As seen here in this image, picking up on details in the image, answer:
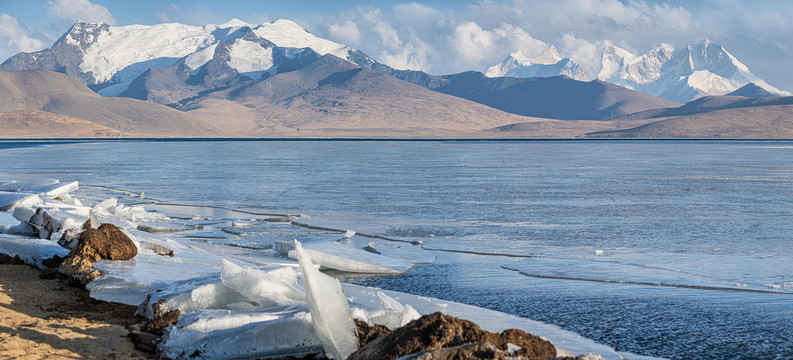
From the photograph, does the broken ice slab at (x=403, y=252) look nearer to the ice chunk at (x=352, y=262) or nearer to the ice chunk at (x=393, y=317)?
the ice chunk at (x=352, y=262)

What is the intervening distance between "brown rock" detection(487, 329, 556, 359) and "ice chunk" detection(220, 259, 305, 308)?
276 centimetres

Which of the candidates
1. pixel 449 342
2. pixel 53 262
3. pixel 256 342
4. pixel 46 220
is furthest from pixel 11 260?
pixel 449 342

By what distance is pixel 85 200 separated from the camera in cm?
2395

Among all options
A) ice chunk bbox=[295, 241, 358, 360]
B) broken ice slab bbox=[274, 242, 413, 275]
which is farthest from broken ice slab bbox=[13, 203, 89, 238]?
ice chunk bbox=[295, 241, 358, 360]

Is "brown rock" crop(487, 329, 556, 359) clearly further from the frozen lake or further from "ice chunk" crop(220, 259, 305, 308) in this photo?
"ice chunk" crop(220, 259, 305, 308)

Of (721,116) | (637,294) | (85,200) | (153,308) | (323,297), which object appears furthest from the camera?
(721,116)

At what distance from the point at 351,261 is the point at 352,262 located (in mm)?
24

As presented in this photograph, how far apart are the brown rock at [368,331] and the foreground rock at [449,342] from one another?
471 mm

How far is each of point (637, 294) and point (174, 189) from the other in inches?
833

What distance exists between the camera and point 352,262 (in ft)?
42.8

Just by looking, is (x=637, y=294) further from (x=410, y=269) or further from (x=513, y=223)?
(x=513, y=223)

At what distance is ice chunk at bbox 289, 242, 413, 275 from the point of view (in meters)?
13.0

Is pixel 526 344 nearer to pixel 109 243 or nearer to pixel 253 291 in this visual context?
pixel 253 291

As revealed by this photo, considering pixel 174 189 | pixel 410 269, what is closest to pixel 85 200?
pixel 174 189
